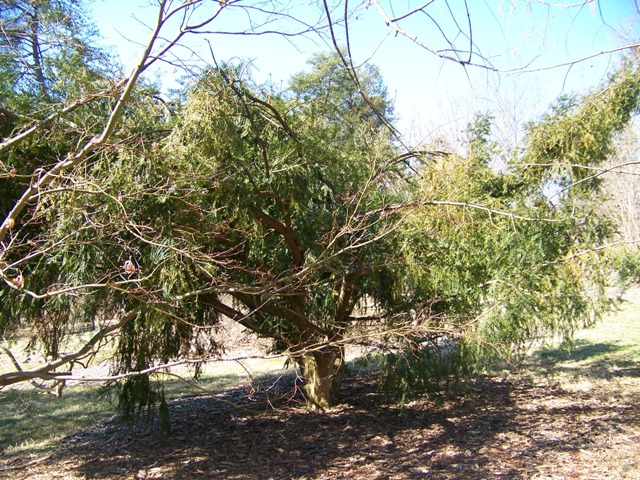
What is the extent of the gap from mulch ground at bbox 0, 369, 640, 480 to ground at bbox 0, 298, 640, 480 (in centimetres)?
1

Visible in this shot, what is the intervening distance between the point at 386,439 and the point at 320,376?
1.40 meters

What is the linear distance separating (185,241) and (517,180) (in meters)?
4.20

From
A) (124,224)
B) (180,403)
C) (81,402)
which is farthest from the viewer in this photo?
(81,402)

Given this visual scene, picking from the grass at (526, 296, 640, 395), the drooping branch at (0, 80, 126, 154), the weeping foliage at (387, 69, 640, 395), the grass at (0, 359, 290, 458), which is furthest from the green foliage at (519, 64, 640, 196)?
the drooping branch at (0, 80, 126, 154)

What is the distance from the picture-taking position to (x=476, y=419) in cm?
703

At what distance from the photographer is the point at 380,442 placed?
6262 mm

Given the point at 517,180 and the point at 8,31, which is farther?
the point at 517,180

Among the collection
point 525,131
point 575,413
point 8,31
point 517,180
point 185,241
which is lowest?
point 575,413

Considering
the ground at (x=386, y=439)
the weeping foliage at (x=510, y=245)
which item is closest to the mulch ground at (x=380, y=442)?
the ground at (x=386, y=439)

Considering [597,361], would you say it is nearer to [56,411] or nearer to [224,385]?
[224,385]

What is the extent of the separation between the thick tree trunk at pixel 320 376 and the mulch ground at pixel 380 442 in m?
0.20

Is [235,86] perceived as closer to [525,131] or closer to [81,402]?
[525,131]

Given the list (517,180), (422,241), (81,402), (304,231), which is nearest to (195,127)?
(304,231)

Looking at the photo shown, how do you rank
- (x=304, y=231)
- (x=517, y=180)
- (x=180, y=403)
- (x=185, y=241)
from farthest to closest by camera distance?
(x=180, y=403)
(x=517, y=180)
(x=304, y=231)
(x=185, y=241)
